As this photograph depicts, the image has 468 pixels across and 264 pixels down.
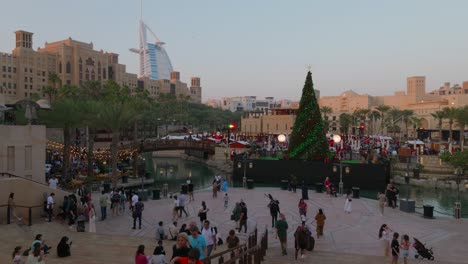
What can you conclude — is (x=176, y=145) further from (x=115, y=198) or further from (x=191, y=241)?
(x=191, y=241)

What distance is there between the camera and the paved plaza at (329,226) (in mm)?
16469

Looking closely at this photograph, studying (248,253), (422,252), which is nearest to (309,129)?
(422,252)

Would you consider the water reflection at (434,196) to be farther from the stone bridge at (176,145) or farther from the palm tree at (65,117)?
the stone bridge at (176,145)

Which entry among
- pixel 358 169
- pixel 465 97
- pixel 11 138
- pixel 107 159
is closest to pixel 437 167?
pixel 358 169

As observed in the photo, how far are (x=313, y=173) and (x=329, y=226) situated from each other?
20871 mm

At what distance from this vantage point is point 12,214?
18.9 metres

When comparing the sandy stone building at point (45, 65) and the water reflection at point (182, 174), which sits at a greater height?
A: the sandy stone building at point (45, 65)

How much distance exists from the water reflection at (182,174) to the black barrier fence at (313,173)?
6.40m

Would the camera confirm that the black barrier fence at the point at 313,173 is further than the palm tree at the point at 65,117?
Yes

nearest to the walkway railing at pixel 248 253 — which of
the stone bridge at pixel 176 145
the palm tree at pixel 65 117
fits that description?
the palm tree at pixel 65 117

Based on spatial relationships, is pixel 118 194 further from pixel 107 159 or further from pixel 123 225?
pixel 107 159

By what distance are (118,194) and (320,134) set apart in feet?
76.7

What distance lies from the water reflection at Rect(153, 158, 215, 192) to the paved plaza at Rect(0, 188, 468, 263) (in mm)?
18870

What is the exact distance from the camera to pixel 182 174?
59594 millimetres
